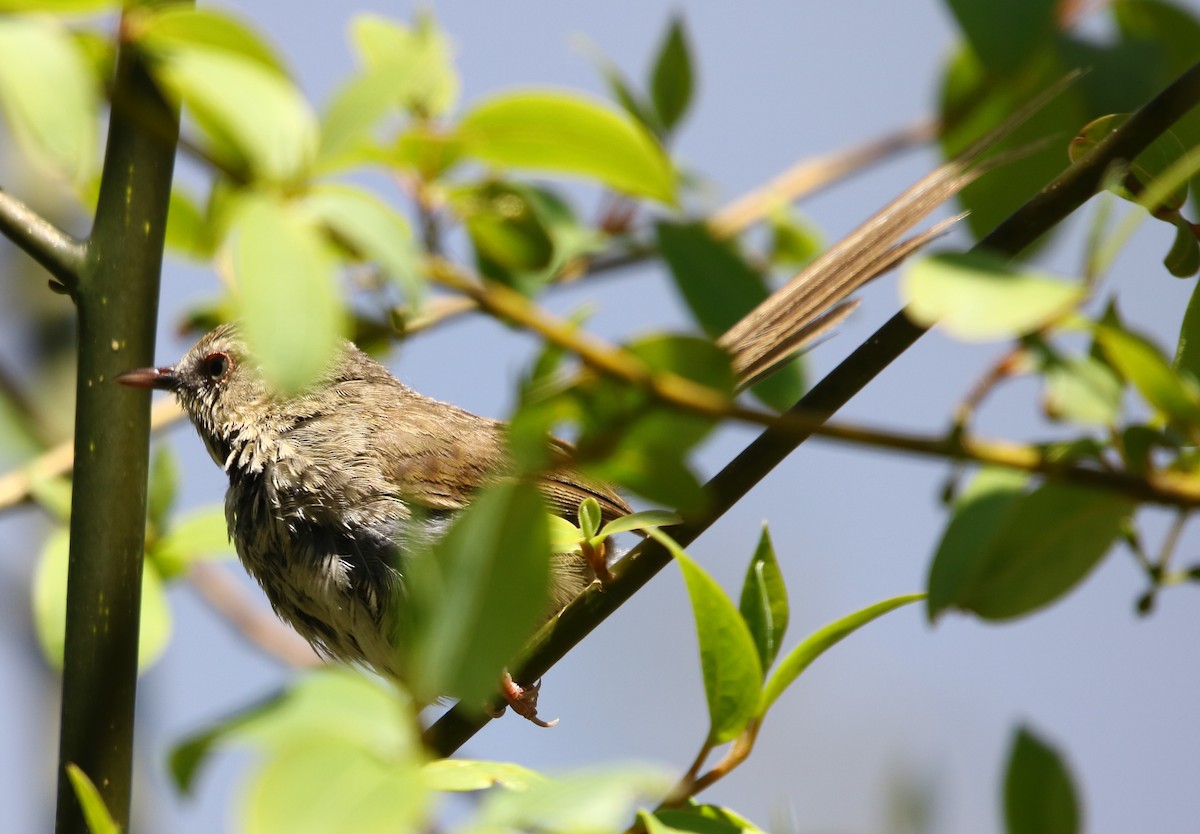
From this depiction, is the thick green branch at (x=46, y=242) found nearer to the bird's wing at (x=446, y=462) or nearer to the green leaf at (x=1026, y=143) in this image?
the green leaf at (x=1026, y=143)

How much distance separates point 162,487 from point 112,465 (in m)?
0.70

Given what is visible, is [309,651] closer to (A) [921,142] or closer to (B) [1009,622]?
(A) [921,142]

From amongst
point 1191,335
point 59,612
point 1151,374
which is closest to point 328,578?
point 59,612

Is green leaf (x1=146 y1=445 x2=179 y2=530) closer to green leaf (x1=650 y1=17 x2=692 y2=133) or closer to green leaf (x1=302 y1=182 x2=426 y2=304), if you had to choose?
green leaf (x1=650 y1=17 x2=692 y2=133)

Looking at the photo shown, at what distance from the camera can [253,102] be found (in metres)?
1.25

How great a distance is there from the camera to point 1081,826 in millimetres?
1244

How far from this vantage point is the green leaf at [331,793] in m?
0.98

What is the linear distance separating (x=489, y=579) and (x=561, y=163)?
2.03 feet

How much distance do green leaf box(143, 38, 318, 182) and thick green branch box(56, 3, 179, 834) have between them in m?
0.76

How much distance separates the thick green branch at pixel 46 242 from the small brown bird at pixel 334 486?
1.54 m

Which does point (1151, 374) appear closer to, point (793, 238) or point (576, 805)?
point (576, 805)

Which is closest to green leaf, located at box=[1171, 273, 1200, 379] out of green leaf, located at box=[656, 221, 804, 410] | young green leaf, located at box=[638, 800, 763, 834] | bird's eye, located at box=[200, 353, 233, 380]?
green leaf, located at box=[656, 221, 804, 410]

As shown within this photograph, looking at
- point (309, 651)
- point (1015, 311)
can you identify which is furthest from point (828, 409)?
point (309, 651)

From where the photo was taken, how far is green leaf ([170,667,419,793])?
1048 millimetres
